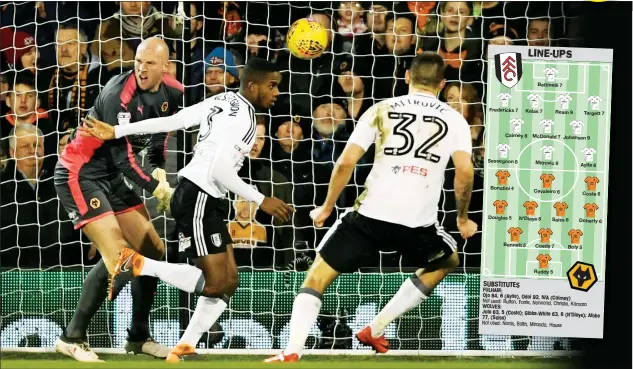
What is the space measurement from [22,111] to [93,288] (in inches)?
39.9

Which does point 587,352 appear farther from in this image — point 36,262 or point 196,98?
point 36,262

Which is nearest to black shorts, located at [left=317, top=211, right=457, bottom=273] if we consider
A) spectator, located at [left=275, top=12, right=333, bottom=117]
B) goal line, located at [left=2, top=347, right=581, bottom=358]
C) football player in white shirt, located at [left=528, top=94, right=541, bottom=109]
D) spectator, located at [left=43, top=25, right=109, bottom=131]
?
goal line, located at [left=2, top=347, right=581, bottom=358]

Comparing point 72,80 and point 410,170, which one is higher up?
point 72,80

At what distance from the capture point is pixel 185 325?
6316 millimetres

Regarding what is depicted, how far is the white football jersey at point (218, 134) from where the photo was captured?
616 cm

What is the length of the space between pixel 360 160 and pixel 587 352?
1.60 metres

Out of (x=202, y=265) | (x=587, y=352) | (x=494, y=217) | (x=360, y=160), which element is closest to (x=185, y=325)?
(x=202, y=265)

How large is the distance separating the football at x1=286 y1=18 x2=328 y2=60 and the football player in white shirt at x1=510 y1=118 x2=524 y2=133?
3.49 ft

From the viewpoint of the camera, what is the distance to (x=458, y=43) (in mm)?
6375

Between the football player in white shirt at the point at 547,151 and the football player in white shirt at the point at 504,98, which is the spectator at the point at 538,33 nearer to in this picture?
the football player in white shirt at the point at 504,98

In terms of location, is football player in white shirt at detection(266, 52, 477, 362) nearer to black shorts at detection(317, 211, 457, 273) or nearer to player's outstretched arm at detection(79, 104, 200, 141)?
black shorts at detection(317, 211, 457, 273)

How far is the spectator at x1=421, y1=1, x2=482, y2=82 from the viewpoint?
6.34 m

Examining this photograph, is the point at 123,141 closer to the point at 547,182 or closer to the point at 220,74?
the point at 220,74

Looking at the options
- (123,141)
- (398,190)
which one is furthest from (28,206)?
(398,190)
